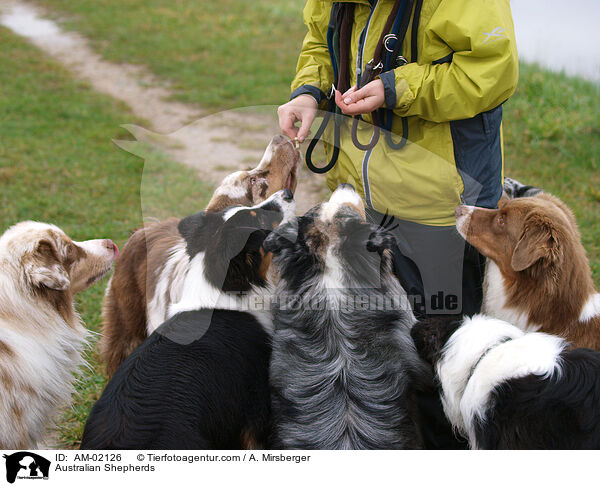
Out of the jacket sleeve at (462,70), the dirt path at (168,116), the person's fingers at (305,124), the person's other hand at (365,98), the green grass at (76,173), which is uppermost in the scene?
the jacket sleeve at (462,70)

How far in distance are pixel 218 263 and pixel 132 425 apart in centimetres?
97

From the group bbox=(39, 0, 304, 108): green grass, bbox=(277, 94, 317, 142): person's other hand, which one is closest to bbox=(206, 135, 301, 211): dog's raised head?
bbox=(277, 94, 317, 142): person's other hand

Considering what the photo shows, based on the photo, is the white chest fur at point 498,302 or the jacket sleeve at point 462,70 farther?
the white chest fur at point 498,302

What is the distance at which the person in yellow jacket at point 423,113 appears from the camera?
2828 millimetres

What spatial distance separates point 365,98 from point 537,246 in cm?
128

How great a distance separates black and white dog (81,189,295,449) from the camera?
2766 millimetres

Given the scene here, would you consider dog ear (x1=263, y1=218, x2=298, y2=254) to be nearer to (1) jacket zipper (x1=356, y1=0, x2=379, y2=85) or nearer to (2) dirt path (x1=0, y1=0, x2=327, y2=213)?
(2) dirt path (x1=0, y1=0, x2=327, y2=213)

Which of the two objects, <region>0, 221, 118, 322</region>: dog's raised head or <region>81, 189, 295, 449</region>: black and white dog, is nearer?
<region>81, 189, 295, 449</region>: black and white dog

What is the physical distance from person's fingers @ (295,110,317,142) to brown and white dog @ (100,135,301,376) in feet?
0.82

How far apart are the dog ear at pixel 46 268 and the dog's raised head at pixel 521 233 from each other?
2341mm

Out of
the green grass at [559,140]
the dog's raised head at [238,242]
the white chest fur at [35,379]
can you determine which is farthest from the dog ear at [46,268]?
the green grass at [559,140]

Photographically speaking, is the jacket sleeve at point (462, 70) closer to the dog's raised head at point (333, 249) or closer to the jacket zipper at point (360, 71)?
the jacket zipper at point (360, 71)

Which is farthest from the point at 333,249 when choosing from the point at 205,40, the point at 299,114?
the point at 205,40

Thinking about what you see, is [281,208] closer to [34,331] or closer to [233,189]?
[233,189]
